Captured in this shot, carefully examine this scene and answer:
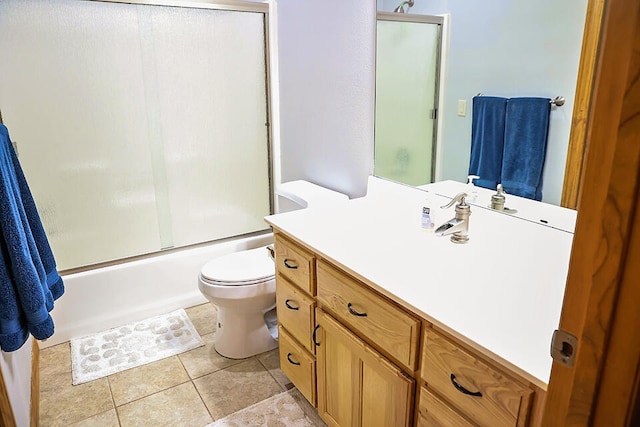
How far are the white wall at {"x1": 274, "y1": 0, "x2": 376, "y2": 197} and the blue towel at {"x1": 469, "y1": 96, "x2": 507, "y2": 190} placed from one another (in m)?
0.61

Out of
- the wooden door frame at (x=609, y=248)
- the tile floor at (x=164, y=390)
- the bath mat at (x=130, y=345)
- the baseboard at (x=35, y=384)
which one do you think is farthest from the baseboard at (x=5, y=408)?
the wooden door frame at (x=609, y=248)

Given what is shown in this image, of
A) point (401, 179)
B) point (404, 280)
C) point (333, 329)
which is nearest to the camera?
point (404, 280)

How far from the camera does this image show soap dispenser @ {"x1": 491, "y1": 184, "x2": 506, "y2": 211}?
1.59 meters

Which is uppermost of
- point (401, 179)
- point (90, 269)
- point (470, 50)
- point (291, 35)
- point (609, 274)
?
point (291, 35)

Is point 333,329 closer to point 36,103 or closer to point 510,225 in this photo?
point 510,225

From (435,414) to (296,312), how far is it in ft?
2.40

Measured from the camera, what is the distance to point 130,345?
2.39m

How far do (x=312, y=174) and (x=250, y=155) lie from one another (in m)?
0.53

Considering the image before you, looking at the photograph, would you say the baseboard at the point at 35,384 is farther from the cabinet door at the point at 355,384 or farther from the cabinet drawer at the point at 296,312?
the cabinet door at the point at 355,384

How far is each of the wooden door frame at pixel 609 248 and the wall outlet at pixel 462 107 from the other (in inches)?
44.6

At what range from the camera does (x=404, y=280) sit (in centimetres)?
128

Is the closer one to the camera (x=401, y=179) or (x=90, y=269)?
(x=401, y=179)

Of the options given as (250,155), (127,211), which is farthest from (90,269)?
(250,155)

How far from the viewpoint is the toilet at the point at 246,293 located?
2.11m
